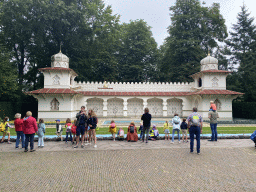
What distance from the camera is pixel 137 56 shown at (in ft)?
119

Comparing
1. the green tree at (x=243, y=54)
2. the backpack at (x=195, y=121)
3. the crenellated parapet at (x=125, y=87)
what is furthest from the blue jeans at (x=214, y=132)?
the green tree at (x=243, y=54)

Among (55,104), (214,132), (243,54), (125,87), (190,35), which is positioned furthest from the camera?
(190,35)

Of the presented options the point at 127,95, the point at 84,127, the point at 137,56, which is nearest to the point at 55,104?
the point at 127,95

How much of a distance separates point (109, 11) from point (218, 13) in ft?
69.0

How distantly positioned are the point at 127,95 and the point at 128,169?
66.4 ft

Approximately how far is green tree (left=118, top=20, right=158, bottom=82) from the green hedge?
1550 centimetres

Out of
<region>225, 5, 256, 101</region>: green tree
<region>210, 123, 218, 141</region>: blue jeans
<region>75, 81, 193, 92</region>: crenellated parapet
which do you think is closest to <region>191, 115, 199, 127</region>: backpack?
<region>210, 123, 218, 141</region>: blue jeans

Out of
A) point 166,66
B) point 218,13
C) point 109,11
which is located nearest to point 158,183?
point 109,11

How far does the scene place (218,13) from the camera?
113ft

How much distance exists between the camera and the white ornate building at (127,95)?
22.0 meters

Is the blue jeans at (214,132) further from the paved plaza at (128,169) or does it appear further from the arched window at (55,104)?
the arched window at (55,104)

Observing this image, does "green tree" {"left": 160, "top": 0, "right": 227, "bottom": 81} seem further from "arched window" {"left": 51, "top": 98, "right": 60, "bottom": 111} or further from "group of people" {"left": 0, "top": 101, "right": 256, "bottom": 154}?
"group of people" {"left": 0, "top": 101, "right": 256, "bottom": 154}

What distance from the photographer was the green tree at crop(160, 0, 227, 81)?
32.1 m

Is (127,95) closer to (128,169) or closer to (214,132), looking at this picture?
(214,132)
